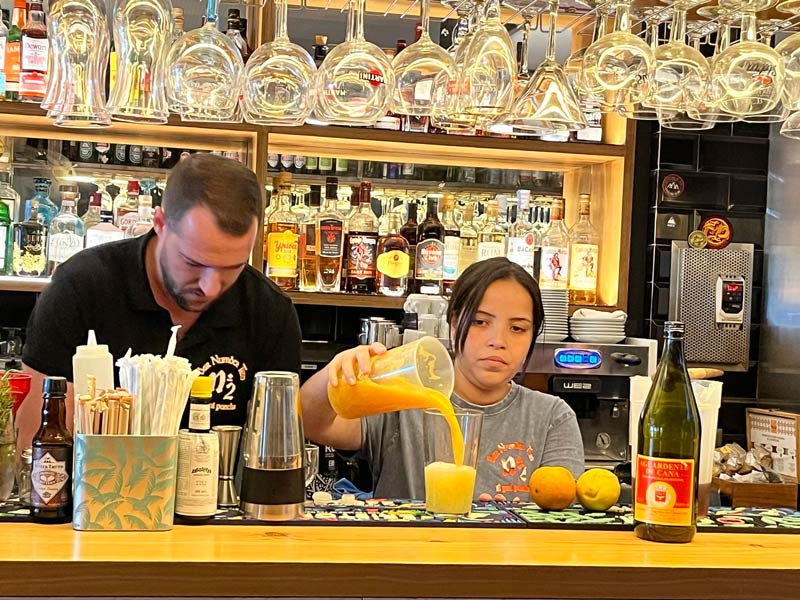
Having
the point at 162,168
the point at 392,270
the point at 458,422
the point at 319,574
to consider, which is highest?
the point at 162,168

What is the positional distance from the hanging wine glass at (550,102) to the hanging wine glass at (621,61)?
56 millimetres

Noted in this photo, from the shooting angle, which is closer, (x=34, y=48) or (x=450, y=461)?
(x=450, y=461)

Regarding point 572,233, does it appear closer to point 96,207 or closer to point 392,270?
point 392,270

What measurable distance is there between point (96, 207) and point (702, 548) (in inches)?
94.7

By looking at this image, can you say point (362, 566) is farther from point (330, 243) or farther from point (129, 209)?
point (129, 209)

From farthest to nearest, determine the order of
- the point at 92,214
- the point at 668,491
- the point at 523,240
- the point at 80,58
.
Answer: the point at 523,240, the point at 92,214, the point at 80,58, the point at 668,491

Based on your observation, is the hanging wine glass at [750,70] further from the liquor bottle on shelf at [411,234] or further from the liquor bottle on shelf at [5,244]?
the liquor bottle on shelf at [5,244]

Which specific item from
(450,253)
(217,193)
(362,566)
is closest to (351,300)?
(450,253)

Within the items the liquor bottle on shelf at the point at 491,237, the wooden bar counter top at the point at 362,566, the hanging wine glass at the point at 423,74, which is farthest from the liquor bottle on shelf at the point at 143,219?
the wooden bar counter top at the point at 362,566

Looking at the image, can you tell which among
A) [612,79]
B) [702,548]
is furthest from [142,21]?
→ [702,548]

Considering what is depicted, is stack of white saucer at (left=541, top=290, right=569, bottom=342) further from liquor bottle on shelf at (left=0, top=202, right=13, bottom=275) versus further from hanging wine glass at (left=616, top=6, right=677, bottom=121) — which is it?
liquor bottle on shelf at (left=0, top=202, right=13, bottom=275)

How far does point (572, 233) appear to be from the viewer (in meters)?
3.73

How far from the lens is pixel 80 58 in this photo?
1.74 m

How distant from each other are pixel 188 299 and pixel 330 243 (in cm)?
126
